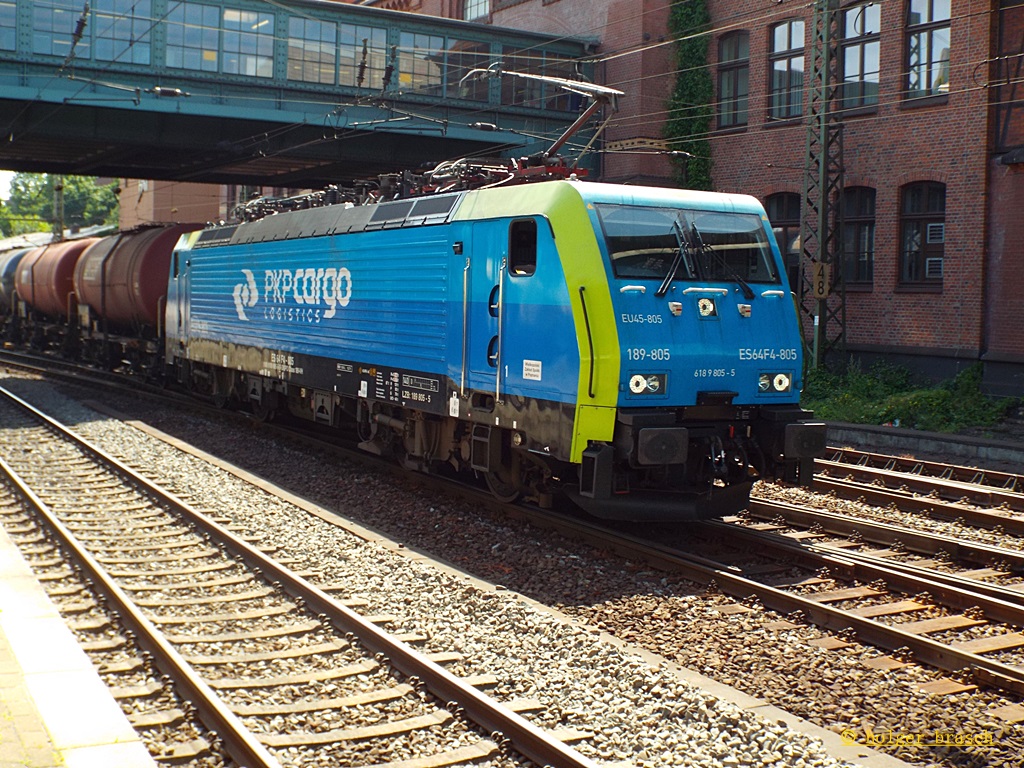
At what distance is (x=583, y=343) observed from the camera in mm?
9367

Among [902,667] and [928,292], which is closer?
[902,667]

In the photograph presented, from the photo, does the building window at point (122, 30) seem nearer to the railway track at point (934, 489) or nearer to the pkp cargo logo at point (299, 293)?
the pkp cargo logo at point (299, 293)

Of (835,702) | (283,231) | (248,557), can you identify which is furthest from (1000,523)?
(283,231)

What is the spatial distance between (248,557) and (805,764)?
222 inches

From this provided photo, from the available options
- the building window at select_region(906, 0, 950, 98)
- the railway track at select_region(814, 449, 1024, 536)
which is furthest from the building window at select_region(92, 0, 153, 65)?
the railway track at select_region(814, 449, 1024, 536)

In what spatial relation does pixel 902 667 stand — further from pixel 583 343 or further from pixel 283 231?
pixel 283 231

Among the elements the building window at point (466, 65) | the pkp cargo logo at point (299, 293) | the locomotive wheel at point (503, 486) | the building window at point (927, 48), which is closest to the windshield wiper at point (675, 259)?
the locomotive wheel at point (503, 486)

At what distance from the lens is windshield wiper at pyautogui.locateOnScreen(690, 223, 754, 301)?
1027 cm

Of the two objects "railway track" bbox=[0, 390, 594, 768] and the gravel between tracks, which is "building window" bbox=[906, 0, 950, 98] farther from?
"railway track" bbox=[0, 390, 594, 768]

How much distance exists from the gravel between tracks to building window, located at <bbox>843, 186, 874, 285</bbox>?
15870mm

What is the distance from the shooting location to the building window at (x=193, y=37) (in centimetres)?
2675

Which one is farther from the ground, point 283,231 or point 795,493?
point 283,231

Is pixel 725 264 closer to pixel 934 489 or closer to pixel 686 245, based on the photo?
pixel 686 245

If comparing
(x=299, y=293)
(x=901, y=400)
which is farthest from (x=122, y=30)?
(x=901, y=400)
